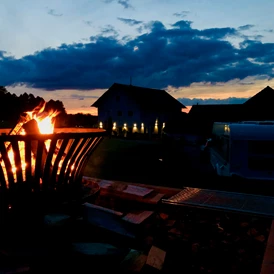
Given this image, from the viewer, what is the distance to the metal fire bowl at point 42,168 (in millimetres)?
2357

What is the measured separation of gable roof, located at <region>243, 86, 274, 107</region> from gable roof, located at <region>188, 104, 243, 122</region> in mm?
1842

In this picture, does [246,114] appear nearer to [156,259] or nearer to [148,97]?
[148,97]

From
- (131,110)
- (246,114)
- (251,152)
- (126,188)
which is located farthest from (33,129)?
(131,110)

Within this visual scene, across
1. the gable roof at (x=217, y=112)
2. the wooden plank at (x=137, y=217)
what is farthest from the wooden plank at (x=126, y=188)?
the gable roof at (x=217, y=112)

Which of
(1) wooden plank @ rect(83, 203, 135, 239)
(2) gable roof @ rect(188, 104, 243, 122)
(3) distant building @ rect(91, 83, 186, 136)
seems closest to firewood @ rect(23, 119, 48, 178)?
(1) wooden plank @ rect(83, 203, 135, 239)

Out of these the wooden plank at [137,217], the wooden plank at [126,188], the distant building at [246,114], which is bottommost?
the wooden plank at [137,217]

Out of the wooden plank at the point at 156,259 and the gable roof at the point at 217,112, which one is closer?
the wooden plank at the point at 156,259

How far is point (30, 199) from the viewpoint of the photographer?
2.60 metres

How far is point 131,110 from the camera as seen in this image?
123 feet

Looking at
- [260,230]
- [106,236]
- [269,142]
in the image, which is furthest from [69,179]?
[269,142]

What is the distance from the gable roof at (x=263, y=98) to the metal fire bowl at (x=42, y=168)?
31.1 metres

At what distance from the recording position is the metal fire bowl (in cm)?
236

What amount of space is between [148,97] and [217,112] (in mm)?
9701

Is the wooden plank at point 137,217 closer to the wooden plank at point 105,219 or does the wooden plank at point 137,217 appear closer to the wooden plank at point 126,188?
the wooden plank at point 105,219
